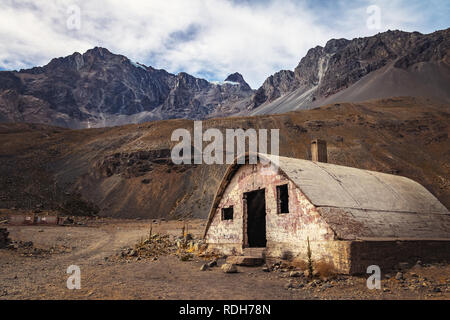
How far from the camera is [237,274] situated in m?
10.6

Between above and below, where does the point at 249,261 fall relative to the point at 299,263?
below

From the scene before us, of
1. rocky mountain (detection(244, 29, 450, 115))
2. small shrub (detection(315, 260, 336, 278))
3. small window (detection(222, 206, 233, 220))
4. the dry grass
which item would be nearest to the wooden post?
small window (detection(222, 206, 233, 220))

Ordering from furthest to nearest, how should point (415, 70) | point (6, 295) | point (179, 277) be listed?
point (415, 70) → point (179, 277) → point (6, 295)

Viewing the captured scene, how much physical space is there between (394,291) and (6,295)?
31.1ft

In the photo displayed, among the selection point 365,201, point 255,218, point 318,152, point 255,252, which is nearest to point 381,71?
point 318,152

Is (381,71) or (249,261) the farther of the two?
(381,71)

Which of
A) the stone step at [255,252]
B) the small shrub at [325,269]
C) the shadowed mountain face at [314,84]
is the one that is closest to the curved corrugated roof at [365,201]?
the small shrub at [325,269]

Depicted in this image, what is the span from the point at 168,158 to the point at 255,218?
35.6 metres

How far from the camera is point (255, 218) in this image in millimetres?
15062

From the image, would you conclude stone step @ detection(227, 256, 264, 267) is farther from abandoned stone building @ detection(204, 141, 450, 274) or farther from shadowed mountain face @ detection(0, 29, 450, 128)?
shadowed mountain face @ detection(0, 29, 450, 128)

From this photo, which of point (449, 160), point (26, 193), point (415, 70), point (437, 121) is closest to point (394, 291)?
point (449, 160)

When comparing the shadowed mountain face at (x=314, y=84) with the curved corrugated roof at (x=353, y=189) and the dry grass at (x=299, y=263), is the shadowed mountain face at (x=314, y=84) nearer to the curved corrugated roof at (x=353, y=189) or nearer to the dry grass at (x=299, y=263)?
the curved corrugated roof at (x=353, y=189)

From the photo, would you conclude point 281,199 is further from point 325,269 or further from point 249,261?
point 325,269
